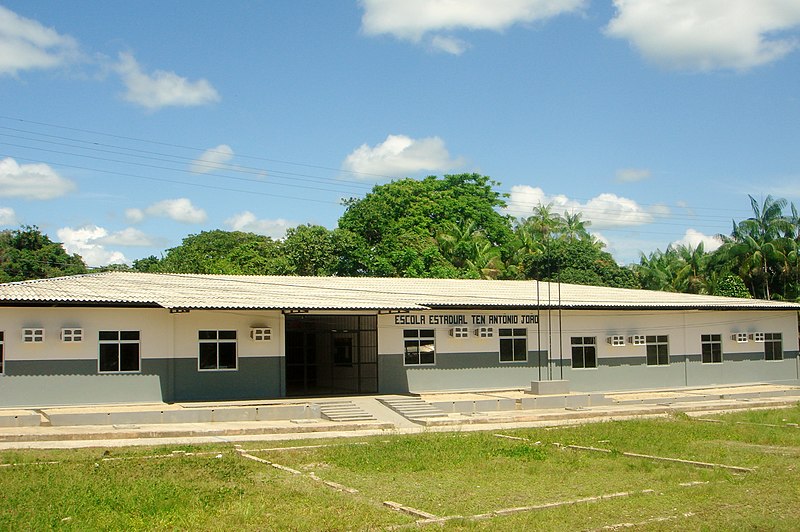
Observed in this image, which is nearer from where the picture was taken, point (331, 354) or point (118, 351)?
point (118, 351)

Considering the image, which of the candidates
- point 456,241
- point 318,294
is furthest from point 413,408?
point 456,241

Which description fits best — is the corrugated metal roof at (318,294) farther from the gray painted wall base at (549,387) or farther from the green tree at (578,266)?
the green tree at (578,266)

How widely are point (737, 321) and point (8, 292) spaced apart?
24304mm

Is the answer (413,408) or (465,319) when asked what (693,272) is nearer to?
(465,319)

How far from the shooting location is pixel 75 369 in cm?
2167

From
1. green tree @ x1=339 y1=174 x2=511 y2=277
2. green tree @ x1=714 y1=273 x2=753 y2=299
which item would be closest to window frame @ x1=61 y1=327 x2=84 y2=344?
green tree @ x1=339 y1=174 x2=511 y2=277

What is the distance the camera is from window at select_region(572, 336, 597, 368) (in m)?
28.4

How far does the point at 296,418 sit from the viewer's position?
20484 mm

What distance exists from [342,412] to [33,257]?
35.6 m

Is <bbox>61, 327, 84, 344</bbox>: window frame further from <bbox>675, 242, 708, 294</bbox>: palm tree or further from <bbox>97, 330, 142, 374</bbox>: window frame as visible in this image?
<bbox>675, 242, 708, 294</bbox>: palm tree

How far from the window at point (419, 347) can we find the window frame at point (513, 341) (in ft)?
7.85

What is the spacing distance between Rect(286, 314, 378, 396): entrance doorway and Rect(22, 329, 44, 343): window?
23.1ft

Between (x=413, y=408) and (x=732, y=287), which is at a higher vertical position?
(x=732, y=287)

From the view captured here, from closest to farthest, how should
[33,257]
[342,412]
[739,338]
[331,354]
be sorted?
[342,412], [331,354], [739,338], [33,257]
